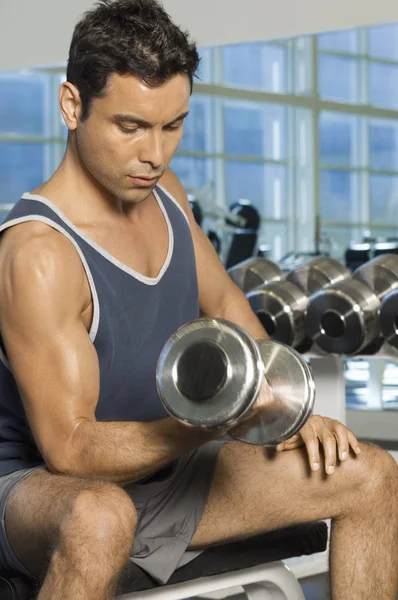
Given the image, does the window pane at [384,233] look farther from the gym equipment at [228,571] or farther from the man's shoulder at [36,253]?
the man's shoulder at [36,253]

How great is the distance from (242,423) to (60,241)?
1.51ft

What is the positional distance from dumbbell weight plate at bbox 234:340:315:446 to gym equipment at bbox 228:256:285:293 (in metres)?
1.57

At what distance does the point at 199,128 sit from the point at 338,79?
728 millimetres

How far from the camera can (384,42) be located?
3.49m

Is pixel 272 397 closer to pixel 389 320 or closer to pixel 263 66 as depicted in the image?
pixel 389 320

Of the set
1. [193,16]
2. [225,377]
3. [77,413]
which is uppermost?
[193,16]

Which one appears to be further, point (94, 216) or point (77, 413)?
point (94, 216)

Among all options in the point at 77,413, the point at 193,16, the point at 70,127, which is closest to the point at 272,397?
the point at 77,413

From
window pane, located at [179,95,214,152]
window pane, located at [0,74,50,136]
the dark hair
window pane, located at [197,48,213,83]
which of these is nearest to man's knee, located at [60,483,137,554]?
the dark hair

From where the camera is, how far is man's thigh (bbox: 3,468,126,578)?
1.45m

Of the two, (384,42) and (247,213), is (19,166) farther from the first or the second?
(384,42)

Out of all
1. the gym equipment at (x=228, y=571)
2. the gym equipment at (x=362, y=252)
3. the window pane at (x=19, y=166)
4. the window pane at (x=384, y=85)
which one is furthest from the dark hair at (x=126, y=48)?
the window pane at (x=19, y=166)

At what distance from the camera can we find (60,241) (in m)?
1.64

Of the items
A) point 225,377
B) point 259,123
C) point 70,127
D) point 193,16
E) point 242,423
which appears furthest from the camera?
point 259,123
